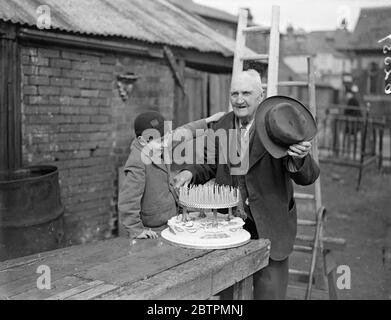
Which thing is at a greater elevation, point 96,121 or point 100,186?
point 96,121

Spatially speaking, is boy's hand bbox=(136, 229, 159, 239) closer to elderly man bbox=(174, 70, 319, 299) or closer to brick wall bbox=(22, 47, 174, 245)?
elderly man bbox=(174, 70, 319, 299)

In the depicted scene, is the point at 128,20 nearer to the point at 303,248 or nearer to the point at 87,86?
the point at 87,86

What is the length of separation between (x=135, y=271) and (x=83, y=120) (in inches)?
130

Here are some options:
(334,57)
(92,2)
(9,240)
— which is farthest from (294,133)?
(334,57)

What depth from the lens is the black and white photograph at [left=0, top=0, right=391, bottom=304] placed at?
217 centimetres

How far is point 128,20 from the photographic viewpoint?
561 cm

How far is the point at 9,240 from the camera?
12.1 ft

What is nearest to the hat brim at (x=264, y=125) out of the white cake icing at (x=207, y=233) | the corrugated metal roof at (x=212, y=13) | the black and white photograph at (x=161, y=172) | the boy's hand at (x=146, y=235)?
the black and white photograph at (x=161, y=172)

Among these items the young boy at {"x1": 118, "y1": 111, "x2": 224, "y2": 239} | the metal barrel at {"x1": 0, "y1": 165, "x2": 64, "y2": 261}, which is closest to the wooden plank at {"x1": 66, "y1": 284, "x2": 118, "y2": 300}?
the young boy at {"x1": 118, "y1": 111, "x2": 224, "y2": 239}

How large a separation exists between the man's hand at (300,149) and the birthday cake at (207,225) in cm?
39

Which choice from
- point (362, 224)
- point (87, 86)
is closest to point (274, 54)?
point (87, 86)

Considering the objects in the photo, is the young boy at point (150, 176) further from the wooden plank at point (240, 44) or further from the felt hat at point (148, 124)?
the wooden plank at point (240, 44)

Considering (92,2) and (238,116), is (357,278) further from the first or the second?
(92,2)
